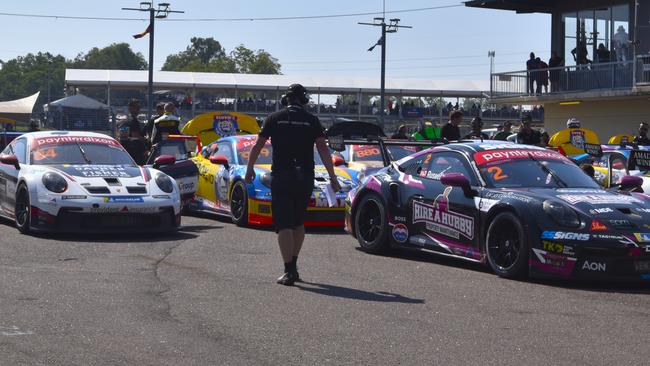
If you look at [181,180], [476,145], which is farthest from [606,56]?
[476,145]

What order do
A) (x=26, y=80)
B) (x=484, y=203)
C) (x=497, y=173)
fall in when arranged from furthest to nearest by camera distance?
(x=26, y=80), (x=497, y=173), (x=484, y=203)

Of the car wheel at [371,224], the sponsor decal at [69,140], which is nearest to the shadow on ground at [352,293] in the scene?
the car wheel at [371,224]

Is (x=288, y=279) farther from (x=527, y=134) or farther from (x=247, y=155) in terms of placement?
(x=527, y=134)

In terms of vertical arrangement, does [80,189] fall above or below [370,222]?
above

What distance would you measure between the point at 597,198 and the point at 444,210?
5.13ft

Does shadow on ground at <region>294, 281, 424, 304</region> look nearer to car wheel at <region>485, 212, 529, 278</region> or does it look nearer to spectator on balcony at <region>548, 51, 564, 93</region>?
car wheel at <region>485, 212, 529, 278</region>

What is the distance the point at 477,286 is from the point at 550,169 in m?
1.91

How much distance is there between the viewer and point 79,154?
42.9 feet

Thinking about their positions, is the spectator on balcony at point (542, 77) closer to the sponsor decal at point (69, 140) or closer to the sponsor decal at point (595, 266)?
the sponsor decal at point (69, 140)

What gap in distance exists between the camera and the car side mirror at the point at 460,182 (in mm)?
9773

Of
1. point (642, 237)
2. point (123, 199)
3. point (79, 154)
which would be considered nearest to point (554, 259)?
point (642, 237)

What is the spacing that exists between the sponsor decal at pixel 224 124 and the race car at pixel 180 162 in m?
1.85

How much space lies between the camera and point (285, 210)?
8.80m

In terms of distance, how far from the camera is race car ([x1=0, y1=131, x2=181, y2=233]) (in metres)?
11.7
